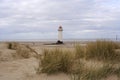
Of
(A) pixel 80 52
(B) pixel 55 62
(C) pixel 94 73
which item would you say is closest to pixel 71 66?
(B) pixel 55 62

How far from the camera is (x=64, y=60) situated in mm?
6520

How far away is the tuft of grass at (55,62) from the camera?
6379 mm

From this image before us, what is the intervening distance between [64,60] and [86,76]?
3.69 feet

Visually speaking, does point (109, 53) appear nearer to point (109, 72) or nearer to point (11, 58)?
point (109, 72)

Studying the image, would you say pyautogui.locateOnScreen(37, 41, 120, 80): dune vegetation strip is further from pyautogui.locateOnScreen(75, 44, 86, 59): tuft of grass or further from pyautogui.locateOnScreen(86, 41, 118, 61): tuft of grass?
pyautogui.locateOnScreen(75, 44, 86, 59): tuft of grass

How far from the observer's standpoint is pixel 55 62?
636cm

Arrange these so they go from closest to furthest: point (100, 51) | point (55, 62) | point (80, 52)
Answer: point (55, 62) < point (100, 51) < point (80, 52)

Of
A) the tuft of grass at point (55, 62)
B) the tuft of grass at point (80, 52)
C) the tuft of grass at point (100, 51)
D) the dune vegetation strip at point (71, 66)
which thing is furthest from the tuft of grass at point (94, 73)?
the tuft of grass at point (80, 52)

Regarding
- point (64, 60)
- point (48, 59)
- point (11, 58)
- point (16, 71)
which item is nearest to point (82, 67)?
point (64, 60)

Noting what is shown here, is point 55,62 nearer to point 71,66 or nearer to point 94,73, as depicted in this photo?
point 71,66

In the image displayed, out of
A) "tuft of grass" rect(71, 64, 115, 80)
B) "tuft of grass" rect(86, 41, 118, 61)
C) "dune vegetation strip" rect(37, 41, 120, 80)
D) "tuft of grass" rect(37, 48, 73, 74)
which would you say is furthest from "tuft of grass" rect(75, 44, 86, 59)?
"tuft of grass" rect(71, 64, 115, 80)

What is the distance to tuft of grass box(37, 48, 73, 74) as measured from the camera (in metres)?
6.38

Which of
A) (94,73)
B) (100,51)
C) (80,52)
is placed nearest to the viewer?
(94,73)

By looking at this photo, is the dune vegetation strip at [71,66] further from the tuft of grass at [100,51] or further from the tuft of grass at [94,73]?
the tuft of grass at [100,51]
